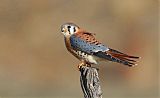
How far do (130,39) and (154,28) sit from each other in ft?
1.81

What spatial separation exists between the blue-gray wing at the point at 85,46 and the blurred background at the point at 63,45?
720 cm

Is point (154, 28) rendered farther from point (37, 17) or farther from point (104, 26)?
point (37, 17)

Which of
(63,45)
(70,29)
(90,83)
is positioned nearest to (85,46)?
(70,29)

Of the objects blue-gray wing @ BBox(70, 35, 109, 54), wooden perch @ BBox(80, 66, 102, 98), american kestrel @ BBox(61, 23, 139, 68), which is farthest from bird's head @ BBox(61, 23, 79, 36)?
wooden perch @ BBox(80, 66, 102, 98)

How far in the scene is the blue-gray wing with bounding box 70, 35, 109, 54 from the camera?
8352mm

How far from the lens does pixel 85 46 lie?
8398 millimetres

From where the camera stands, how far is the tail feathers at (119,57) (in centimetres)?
818

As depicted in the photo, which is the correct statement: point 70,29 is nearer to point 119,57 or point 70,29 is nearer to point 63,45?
point 119,57

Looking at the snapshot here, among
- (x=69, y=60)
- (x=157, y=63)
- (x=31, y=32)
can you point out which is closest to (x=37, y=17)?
(x=31, y=32)

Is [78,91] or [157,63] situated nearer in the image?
[78,91]

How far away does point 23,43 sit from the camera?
17000 millimetres

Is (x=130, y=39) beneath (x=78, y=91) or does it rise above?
above

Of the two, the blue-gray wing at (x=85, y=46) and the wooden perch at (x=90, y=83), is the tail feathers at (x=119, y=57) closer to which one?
the blue-gray wing at (x=85, y=46)

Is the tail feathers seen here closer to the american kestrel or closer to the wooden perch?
the american kestrel
